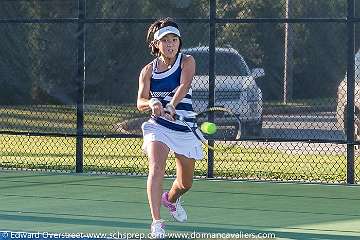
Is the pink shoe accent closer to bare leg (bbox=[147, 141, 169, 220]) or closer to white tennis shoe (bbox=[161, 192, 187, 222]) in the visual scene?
white tennis shoe (bbox=[161, 192, 187, 222])

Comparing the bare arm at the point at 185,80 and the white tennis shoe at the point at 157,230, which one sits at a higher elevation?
the bare arm at the point at 185,80

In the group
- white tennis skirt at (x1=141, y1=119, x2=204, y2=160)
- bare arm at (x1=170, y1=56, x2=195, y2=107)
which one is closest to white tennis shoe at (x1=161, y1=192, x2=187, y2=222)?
white tennis skirt at (x1=141, y1=119, x2=204, y2=160)

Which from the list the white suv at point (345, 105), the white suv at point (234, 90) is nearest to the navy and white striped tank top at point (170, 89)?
the white suv at point (234, 90)

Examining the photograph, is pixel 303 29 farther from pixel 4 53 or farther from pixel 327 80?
pixel 4 53

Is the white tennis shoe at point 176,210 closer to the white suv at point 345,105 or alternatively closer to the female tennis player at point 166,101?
the female tennis player at point 166,101

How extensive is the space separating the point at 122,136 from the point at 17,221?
3977 mm

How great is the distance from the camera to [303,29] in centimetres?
1956

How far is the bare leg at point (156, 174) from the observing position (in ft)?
31.1

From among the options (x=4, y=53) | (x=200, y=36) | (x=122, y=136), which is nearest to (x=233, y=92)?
(x=122, y=136)

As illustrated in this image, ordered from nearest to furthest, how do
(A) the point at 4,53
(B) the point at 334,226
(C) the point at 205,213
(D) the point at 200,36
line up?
1. (B) the point at 334,226
2. (C) the point at 205,213
3. (D) the point at 200,36
4. (A) the point at 4,53

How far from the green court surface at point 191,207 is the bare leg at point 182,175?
26 cm

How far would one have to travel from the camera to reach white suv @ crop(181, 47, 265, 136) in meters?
14.6

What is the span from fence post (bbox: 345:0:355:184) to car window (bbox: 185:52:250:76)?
2.26 m

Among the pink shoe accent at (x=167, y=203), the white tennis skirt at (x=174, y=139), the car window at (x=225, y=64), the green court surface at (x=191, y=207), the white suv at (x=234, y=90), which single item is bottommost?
the green court surface at (x=191, y=207)
